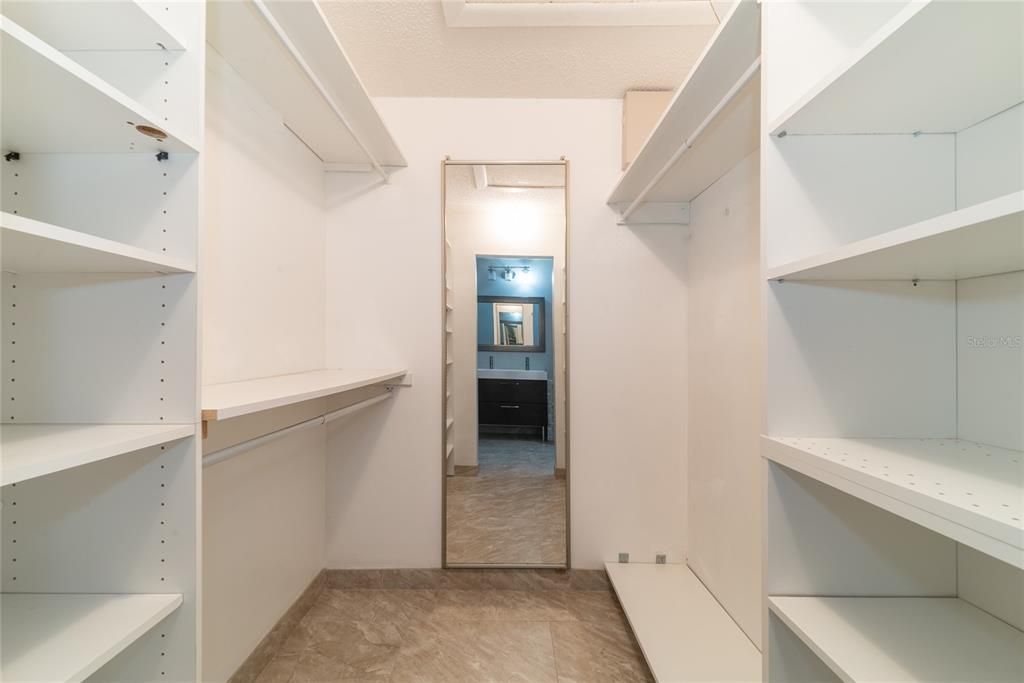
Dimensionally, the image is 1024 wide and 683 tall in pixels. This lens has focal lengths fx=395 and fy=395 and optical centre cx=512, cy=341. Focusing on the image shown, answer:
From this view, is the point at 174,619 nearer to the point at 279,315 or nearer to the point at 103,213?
the point at 103,213

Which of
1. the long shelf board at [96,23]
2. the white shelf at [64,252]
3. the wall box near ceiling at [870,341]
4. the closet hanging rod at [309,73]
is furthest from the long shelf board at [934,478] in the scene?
the closet hanging rod at [309,73]

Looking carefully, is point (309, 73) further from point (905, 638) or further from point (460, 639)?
point (460, 639)

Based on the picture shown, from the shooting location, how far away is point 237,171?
134 cm

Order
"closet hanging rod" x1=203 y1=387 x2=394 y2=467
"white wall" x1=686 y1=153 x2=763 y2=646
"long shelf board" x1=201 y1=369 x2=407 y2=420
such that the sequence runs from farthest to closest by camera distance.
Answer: "white wall" x1=686 y1=153 x2=763 y2=646 < "closet hanging rod" x1=203 y1=387 x2=394 y2=467 < "long shelf board" x1=201 y1=369 x2=407 y2=420

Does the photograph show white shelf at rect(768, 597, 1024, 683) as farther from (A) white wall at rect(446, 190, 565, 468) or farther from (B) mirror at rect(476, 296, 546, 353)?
(B) mirror at rect(476, 296, 546, 353)

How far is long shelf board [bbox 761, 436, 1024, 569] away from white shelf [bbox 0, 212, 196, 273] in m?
1.18

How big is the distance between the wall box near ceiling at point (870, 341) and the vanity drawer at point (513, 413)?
4.19ft

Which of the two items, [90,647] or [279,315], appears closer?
[90,647]

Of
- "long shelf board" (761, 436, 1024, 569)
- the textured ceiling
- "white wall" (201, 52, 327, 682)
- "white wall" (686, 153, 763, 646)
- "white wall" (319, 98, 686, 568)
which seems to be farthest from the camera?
"white wall" (319, 98, 686, 568)

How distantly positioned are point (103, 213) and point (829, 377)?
149 cm

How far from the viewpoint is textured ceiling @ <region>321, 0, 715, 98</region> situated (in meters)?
1.55

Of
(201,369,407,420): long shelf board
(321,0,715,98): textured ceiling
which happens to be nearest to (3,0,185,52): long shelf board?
(201,369,407,420): long shelf board

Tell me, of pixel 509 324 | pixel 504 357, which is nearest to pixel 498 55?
pixel 509 324

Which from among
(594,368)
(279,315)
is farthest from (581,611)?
(279,315)
